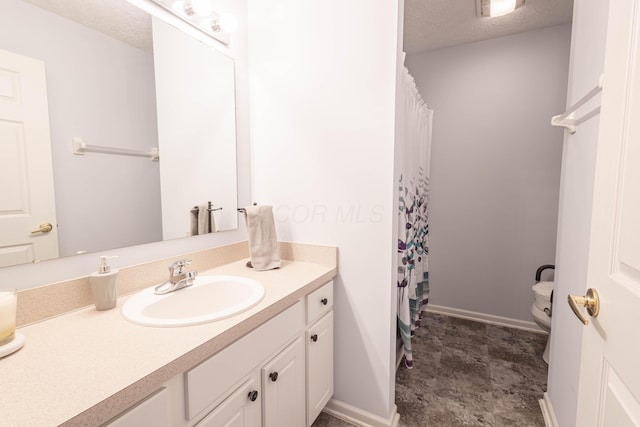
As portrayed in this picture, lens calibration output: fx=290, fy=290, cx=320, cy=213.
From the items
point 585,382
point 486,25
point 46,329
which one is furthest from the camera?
point 486,25

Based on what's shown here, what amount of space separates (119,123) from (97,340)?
77 centimetres

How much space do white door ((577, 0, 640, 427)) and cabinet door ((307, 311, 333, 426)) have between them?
0.92 m

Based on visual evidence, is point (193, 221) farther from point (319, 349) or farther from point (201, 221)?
point (319, 349)

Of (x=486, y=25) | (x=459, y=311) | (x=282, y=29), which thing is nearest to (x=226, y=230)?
(x=282, y=29)

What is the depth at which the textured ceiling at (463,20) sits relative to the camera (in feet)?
6.77

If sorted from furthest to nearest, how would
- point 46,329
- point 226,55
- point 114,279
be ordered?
point 226,55 < point 114,279 < point 46,329

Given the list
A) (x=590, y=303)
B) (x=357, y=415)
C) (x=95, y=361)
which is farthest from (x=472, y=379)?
(x=95, y=361)

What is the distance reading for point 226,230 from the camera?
158 cm

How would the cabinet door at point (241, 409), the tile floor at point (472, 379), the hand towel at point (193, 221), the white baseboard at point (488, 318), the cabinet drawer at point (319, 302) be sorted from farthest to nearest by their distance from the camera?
the white baseboard at point (488, 318), the tile floor at point (472, 379), the hand towel at point (193, 221), the cabinet drawer at point (319, 302), the cabinet door at point (241, 409)

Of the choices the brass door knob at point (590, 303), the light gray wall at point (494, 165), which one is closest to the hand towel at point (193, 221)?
the brass door knob at point (590, 303)

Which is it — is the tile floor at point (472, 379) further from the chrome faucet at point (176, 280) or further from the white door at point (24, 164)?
the white door at point (24, 164)

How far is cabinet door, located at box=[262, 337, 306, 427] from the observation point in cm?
104

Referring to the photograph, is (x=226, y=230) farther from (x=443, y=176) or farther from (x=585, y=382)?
(x=443, y=176)

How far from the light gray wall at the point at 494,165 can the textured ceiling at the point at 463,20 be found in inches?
4.0
